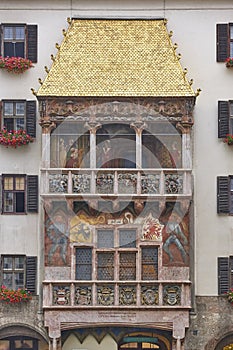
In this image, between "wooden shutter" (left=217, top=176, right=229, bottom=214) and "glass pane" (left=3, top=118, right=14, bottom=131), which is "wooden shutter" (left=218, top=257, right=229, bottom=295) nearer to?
"wooden shutter" (left=217, top=176, right=229, bottom=214)

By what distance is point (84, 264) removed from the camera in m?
32.6

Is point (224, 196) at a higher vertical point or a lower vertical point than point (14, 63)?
lower

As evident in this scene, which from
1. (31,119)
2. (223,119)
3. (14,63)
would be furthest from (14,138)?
(223,119)

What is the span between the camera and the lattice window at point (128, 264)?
3247 centimetres

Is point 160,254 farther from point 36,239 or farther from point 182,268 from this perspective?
point 36,239

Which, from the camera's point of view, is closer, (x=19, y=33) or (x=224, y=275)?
(x=224, y=275)

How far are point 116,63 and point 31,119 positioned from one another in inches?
141

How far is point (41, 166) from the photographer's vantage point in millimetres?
32656

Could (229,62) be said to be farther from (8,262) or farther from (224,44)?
(8,262)

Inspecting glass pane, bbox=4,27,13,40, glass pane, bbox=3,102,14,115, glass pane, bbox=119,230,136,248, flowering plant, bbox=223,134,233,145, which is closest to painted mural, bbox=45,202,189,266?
glass pane, bbox=119,230,136,248

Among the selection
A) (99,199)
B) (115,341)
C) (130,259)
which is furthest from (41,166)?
(115,341)

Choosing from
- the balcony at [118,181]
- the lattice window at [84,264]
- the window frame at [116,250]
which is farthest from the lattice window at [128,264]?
the balcony at [118,181]

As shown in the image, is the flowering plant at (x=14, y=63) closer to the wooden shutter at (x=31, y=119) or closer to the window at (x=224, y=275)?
the wooden shutter at (x=31, y=119)

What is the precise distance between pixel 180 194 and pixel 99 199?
2.73 metres
